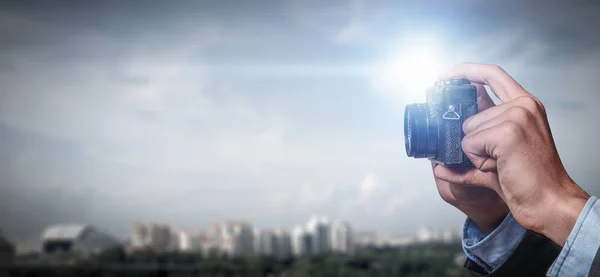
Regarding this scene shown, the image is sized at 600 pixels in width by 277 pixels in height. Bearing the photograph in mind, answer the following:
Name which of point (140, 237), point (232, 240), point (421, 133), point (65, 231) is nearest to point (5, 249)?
point (65, 231)

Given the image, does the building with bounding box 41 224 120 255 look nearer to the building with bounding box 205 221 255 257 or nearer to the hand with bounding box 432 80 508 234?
the building with bounding box 205 221 255 257

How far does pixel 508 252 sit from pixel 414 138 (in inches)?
4.2

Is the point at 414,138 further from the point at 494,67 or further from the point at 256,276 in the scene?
the point at 256,276

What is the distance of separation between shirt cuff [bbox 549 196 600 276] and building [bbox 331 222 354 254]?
986cm

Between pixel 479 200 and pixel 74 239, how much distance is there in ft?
29.8

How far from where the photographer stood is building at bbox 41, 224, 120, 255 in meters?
8.22

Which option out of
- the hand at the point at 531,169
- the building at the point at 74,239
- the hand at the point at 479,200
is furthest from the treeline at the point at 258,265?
the hand at the point at 531,169

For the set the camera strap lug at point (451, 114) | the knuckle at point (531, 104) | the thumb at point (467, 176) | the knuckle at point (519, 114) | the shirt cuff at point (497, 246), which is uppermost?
the camera strap lug at point (451, 114)

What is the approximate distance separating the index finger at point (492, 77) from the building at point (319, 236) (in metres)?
10.1

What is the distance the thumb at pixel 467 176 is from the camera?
36cm

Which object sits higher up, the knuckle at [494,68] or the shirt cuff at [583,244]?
the knuckle at [494,68]

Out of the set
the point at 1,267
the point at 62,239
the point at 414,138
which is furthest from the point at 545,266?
the point at 62,239

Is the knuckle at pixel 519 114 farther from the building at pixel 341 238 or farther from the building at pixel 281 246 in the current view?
the building at pixel 281 246

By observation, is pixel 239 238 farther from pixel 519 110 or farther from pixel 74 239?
pixel 519 110
